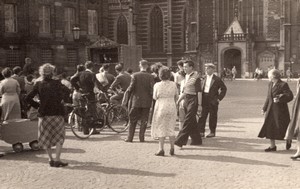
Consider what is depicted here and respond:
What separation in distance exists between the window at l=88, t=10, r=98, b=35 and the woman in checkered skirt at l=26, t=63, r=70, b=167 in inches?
1243

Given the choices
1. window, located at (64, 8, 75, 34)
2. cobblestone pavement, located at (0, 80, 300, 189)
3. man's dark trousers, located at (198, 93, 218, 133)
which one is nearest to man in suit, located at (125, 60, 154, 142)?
cobblestone pavement, located at (0, 80, 300, 189)

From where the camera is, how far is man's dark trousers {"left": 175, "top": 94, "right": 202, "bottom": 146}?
10.8 metres

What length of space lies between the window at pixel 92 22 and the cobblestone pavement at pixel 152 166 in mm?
28664

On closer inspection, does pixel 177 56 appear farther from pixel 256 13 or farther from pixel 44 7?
pixel 44 7

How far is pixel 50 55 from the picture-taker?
3734cm

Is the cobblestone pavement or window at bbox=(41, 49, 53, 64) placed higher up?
window at bbox=(41, 49, 53, 64)

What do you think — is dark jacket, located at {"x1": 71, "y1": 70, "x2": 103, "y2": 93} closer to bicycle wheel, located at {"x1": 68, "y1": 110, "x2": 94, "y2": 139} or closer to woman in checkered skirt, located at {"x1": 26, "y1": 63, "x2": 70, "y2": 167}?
bicycle wheel, located at {"x1": 68, "y1": 110, "x2": 94, "y2": 139}

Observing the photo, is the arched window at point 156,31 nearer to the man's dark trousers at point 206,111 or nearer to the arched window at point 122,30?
the arched window at point 122,30

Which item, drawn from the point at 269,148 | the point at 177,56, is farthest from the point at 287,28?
the point at 269,148

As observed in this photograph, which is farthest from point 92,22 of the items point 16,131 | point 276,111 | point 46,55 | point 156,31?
point 276,111

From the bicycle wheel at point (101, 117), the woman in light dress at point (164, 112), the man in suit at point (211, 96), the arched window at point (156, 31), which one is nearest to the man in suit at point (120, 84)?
the bicycle wheel at point (101, 117)

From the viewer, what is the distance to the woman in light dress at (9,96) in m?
11.4

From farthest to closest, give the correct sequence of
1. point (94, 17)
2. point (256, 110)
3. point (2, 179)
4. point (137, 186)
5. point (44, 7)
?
point (94, 17) < point (44, 7) < point (256, 110) < point (2, 179) < point (137, 186)

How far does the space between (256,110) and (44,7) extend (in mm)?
22760
